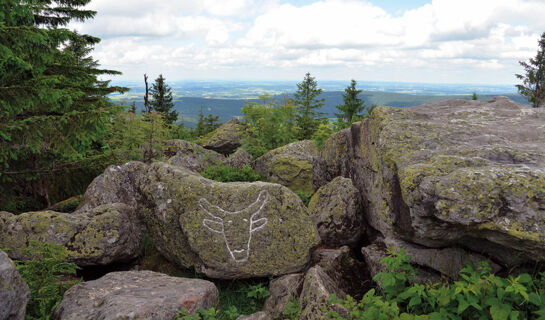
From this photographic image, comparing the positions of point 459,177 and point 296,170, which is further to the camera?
point 296,170

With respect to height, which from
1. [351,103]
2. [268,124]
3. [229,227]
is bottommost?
[229,227]

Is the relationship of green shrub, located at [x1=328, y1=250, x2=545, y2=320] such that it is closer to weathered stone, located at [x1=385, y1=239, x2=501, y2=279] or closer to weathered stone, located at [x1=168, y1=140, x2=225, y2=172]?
weathered stone, located at [x1=385, y1=239, x2=501, y2=279]

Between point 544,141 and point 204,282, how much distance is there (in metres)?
7.39

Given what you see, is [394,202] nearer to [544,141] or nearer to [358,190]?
[358,190]

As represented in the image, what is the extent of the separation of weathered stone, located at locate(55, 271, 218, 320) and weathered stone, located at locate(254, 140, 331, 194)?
19.7ft

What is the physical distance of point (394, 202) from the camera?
671cm

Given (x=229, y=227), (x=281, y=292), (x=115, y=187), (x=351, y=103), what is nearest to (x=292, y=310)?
(x=281, y=292)

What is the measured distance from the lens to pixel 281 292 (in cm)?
680

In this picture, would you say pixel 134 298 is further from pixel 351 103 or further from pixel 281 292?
pixel 351 103

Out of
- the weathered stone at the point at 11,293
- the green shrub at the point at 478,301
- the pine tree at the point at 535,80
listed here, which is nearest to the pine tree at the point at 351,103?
the pine tree at the point at 535,80

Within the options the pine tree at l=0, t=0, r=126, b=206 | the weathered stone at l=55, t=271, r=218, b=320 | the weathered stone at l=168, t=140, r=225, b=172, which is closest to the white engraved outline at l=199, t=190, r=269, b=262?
the weathered stone at l=55, t=271, r=218, b=320

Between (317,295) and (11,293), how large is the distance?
482 cm

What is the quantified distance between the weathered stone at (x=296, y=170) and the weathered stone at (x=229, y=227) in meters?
3.89

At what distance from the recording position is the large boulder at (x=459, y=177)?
486 cm
